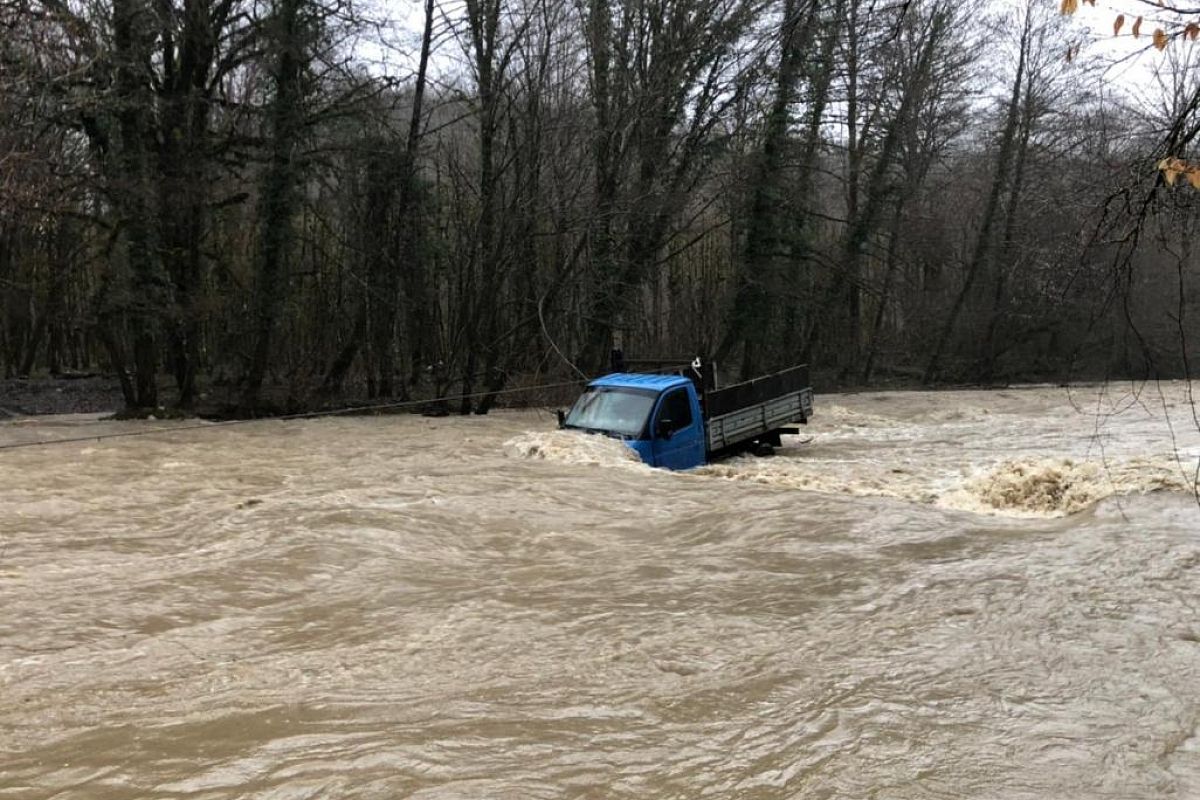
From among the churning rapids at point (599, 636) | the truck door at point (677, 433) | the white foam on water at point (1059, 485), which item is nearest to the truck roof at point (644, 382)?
the truck door at point (677, 433)

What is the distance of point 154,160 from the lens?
802 inches

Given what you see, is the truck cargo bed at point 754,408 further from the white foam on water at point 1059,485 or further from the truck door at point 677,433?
the white foam on water at point 1059,485

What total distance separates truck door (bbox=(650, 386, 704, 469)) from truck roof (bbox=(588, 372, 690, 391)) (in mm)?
126

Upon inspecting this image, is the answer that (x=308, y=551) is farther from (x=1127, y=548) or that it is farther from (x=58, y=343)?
(x=58, y=343)

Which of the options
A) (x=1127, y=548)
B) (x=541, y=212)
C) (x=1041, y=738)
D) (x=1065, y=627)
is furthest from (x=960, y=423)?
(x=1041, y=738)

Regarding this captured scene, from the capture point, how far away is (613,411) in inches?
547

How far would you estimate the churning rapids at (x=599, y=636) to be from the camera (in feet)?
13.4

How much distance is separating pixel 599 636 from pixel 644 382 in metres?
8.41

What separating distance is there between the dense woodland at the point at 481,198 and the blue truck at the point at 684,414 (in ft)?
→ 16.6

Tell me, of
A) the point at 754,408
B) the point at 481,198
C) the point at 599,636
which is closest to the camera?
the point at 599,636

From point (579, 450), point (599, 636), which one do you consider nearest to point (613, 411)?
point (579, 450)

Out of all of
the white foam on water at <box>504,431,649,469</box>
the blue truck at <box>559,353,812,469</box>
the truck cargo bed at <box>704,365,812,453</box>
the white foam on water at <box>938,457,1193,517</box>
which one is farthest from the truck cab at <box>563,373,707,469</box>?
the white foam on water at <box>938,457,1193,517</box>

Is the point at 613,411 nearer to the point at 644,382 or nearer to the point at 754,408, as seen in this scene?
the point at 644,382

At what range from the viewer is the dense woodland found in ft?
64.9
